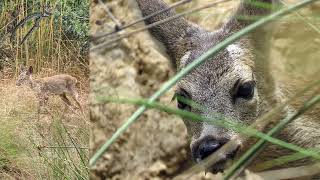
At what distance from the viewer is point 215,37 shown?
2.14 metres

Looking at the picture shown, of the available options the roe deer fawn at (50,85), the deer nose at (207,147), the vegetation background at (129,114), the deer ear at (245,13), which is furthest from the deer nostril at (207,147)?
the roe deer fawn at (50,85)

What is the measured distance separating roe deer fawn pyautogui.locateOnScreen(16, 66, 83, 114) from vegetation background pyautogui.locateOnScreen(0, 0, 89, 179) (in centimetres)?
10

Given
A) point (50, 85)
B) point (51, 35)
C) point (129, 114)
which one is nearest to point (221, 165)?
→ point (129, 114)

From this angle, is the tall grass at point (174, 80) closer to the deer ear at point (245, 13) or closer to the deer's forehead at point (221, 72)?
the deer ear at point (245, 13)

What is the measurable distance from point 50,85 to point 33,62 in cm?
43

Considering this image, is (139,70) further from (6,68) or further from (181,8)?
(6,68)

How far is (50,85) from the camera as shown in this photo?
745 centimetres

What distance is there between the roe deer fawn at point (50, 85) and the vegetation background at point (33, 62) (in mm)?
101

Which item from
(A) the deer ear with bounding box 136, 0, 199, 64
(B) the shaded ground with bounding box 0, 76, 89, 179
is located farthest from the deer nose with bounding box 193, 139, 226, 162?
(B) the shaded ground with bounding box 0, 76, 89, 179

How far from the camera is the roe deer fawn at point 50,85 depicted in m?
7.14

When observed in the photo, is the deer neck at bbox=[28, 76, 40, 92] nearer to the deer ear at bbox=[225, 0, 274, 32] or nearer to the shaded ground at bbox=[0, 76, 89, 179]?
the shaded ground at bbox=[0, 76, 89, 179]

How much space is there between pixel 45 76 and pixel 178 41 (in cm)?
596

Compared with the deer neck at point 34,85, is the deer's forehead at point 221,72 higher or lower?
lower

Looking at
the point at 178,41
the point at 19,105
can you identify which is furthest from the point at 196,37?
the point at 19,105
